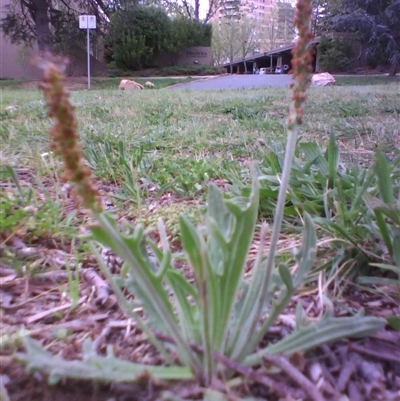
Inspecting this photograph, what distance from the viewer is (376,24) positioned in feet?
65.3

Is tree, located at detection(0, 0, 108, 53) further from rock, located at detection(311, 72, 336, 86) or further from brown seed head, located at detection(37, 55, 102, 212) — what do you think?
brown seed head, located at detection(37, 55, 102, 212)

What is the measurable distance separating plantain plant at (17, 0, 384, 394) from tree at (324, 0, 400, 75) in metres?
21.3

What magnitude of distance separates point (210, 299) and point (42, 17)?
1991 centimetres

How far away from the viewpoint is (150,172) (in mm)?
1970

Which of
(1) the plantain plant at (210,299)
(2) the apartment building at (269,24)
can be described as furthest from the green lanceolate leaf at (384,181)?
(2) the apartment building at (269,24)

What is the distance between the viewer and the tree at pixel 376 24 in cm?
1961

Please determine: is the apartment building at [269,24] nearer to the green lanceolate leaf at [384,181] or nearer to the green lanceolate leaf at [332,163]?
the green lanceolate leaf at [332,163]

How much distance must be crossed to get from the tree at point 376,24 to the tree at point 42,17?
Answer: 35.1 feet

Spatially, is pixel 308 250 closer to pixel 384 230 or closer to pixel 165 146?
pixel 384 230

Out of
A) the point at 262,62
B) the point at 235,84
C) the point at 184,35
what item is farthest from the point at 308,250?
the point at 262,62

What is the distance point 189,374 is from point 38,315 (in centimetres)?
39

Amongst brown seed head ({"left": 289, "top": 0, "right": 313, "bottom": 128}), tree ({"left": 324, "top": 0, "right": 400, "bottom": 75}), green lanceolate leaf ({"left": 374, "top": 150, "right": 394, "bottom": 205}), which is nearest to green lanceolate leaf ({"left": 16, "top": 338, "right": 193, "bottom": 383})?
brown seed head ({"left": 289, "top": 0, "right": 313, "bottom": 128})

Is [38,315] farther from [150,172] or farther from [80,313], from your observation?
[150,172]

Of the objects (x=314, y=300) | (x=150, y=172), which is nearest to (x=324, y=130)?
(x=150, y=172)
